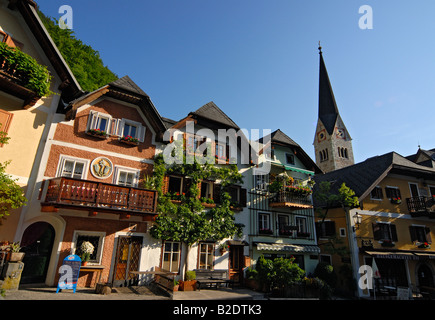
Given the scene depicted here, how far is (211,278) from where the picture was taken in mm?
14906

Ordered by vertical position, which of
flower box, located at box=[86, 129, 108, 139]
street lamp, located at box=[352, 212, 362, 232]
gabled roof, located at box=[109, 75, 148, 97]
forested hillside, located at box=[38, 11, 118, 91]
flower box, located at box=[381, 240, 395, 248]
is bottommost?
flower box, located at box=[381, 240, 395, 248]

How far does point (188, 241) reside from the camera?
1487cm

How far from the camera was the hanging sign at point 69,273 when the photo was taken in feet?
34.5

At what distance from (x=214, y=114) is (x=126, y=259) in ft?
36.1

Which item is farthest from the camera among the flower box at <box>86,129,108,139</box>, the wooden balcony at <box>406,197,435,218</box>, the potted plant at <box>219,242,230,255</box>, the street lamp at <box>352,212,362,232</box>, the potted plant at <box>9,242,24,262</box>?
the wooden balcony at <box>406,197,435,218</box>

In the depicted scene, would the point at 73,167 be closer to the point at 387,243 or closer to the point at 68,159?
the point at 68,159

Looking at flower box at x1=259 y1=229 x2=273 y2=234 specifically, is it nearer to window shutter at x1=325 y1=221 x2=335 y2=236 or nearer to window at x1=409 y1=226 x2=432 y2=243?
window shutter at x1=325 y1=221 x2=335 y2=236

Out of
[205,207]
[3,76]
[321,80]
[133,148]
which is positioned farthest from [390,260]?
[321,80]

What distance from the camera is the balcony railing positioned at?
37.8 feet

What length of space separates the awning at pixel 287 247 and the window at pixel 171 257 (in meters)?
5.59

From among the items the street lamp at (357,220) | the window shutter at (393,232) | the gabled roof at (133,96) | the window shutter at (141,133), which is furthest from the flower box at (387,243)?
the window shutter at (141,133)

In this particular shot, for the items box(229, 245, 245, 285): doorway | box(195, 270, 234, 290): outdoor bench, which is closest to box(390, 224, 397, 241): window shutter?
box(229, 245, 245, 285): doorway

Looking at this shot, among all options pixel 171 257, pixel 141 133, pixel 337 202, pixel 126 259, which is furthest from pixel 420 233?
pixel 141 133

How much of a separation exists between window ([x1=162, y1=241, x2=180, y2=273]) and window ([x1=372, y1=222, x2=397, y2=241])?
52.9 ft
